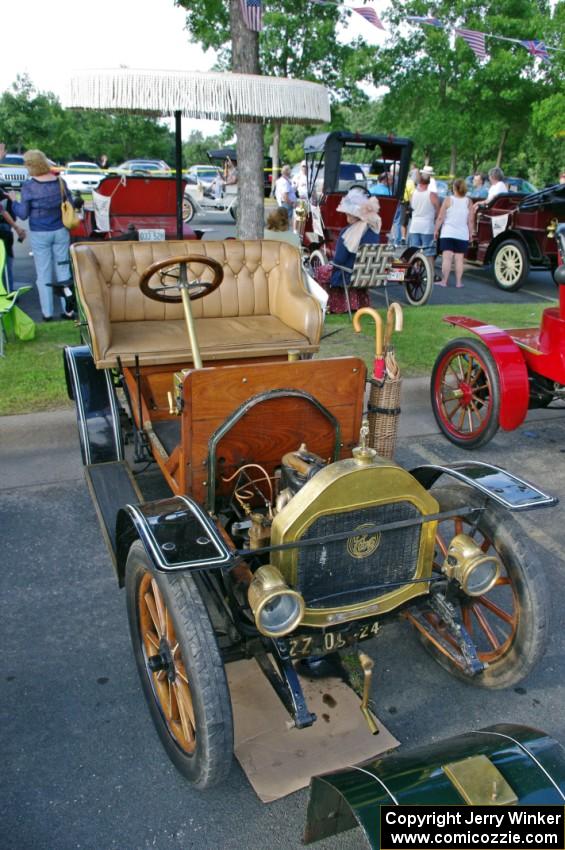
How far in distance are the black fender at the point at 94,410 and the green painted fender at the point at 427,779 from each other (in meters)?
2.71

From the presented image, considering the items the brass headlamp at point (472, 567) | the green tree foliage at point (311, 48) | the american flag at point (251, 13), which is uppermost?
the green tree foliage at point (311, 48)

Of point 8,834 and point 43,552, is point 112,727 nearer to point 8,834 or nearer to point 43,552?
point 8,834

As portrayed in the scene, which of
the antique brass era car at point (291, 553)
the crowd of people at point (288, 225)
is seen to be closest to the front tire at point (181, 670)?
the antique brass era car at point (291, 553)

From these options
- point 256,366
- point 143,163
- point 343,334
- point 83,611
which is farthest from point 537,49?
point 143,163

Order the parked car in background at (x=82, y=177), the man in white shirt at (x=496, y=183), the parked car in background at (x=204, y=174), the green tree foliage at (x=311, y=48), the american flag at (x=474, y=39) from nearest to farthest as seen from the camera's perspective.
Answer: the american flag at (x=474, y=39) → the man in white shirt at (x=496, y=183) → the green tree foliage at (x=311, y=48) → the parked car in background at (x=82, y=177) → the parked car in background at (x=204, y=174)

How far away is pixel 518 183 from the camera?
20.6 metres

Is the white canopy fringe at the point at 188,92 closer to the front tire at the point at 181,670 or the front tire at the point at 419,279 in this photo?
the front tire at the point at 181,670

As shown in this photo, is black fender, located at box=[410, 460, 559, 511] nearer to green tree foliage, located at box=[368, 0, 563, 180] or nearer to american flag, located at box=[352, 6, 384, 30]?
american flag, located at box=[352, 6, 384, 30]

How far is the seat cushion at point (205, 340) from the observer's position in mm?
4438

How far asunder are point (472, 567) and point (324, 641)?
59 cm

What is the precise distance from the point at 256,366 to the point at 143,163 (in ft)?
101

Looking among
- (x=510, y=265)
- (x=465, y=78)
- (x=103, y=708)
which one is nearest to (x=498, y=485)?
(x=103, y=708)

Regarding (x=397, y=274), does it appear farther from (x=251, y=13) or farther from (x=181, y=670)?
(x=181, y=670)

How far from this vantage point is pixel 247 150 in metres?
7.53
